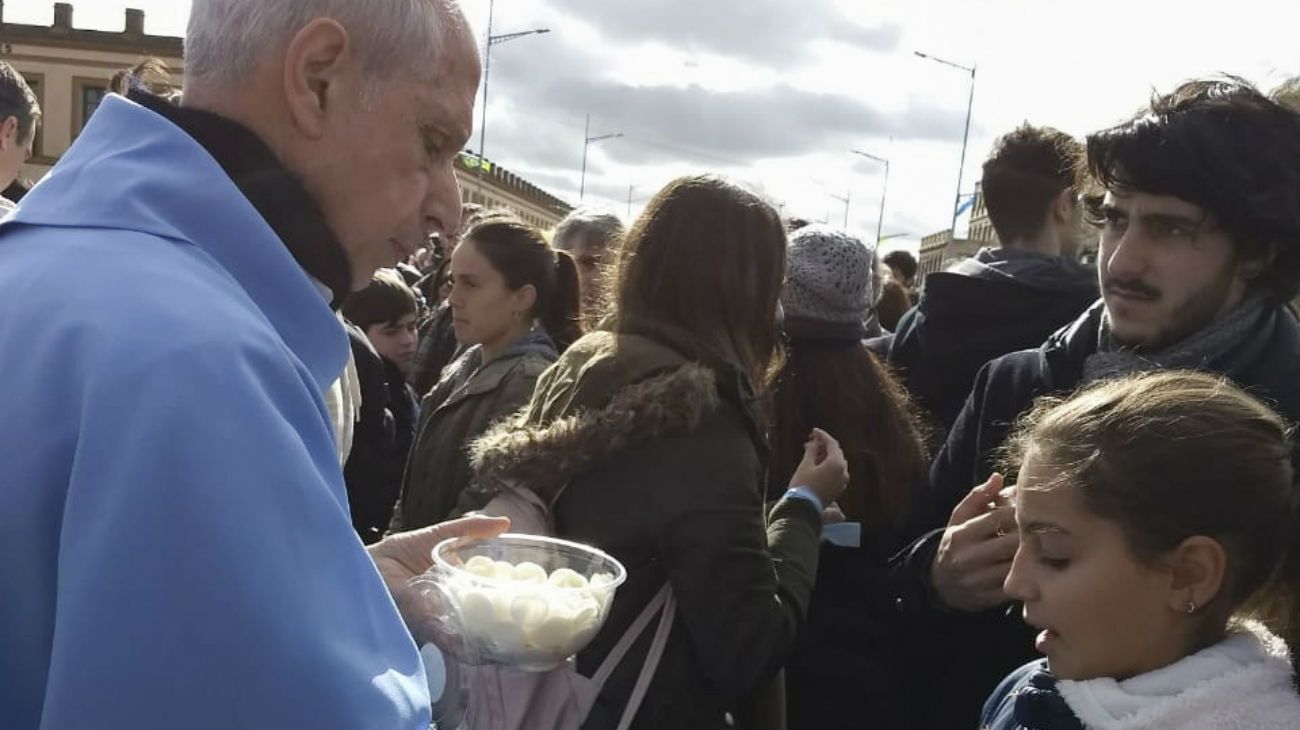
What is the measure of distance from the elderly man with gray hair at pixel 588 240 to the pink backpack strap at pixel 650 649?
2.46 metres

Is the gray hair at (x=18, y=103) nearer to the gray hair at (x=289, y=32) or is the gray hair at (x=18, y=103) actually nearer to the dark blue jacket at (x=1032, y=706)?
the gray hair at (x=289, y=32)

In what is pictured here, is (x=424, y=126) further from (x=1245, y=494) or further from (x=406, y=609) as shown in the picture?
(x=1245, y=494)

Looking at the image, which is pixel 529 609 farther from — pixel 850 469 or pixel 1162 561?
pixel 850 469

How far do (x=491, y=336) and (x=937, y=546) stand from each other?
1994 millimetres

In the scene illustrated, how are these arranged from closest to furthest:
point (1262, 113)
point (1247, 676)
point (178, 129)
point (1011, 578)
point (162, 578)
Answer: point (162, 578) < point (178, 129) < point (1247, 676) < point (1011, 578) < point (1262, 113)

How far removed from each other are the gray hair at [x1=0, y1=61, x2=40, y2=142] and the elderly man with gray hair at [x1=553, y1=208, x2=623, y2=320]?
231 centimetres

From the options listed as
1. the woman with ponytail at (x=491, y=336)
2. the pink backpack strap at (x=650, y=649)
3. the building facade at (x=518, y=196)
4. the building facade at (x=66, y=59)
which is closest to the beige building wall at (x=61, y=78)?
the building facade at (x=66, y=59)

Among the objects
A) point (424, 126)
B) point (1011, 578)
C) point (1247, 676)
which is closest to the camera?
point (424, 126)

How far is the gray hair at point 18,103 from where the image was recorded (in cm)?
406

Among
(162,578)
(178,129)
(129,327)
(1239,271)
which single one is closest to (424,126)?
A: (178,129)

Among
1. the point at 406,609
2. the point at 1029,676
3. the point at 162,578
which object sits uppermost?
the point at 162,578

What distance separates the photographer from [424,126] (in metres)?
1.27

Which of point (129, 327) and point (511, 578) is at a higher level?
point (129, 327)

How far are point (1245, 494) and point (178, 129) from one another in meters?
1.62
